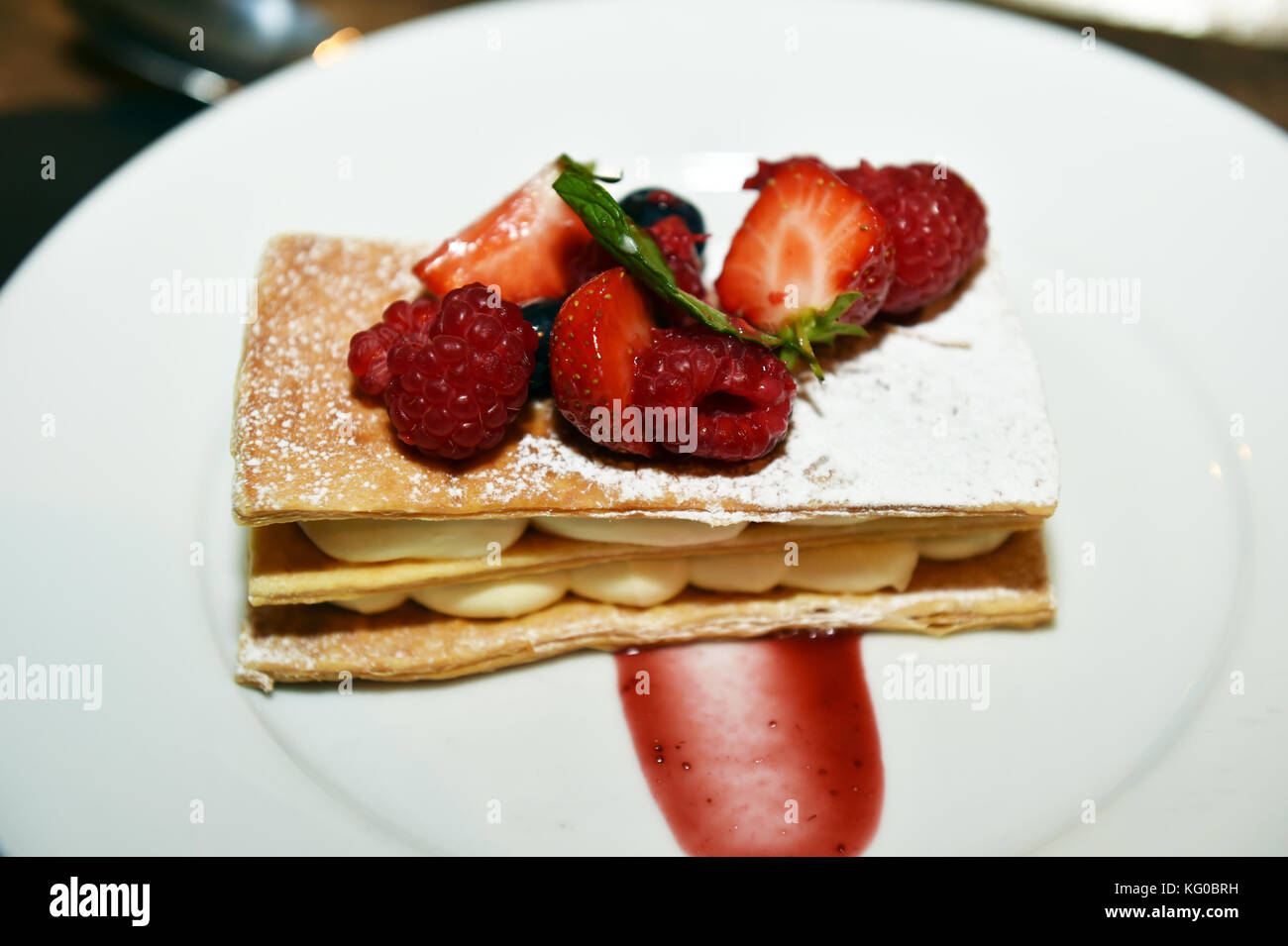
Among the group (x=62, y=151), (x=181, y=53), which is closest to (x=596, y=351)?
(x=62, y=151)

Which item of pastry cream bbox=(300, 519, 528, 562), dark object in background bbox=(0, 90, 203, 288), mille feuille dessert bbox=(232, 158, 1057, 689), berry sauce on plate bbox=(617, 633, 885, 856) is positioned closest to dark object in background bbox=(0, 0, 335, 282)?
dark object in background bbox=(0, 90, 203, 288)

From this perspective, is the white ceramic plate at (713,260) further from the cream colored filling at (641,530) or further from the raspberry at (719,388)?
the raspberry at (719,388)

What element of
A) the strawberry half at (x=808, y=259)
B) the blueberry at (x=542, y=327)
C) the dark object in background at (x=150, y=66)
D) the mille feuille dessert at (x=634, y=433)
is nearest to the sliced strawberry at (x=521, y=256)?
the mille feuille dessert at (x=634, y=433)

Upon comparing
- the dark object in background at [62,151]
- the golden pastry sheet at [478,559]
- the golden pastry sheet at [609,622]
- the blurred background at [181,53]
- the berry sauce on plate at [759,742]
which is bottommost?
the berry sauce on plate at [759,742]

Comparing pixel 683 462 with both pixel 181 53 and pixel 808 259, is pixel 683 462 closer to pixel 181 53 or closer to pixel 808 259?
pixel 808 259

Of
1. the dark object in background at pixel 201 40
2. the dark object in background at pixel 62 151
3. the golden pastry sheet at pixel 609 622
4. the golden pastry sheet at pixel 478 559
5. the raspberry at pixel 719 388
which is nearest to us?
the raspberry at pixel 719 388

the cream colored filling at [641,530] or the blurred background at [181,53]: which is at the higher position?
the blurred background at [181,53]
